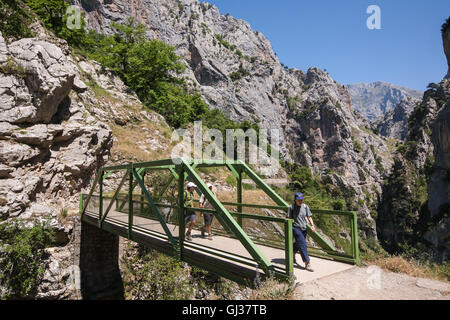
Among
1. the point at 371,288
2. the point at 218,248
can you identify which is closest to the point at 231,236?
the point at 218,248

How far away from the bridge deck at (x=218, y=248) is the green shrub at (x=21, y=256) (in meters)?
3.56

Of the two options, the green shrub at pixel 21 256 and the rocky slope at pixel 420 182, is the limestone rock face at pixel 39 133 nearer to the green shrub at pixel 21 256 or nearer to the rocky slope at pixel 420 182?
the green shrub at pixel 21 256

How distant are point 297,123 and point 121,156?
10000 centimetres

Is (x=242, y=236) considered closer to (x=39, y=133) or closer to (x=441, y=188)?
(x=39, y=133)

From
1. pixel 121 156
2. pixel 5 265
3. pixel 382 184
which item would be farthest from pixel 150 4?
pixel 382 184

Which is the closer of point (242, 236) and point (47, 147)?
point (242, 236)

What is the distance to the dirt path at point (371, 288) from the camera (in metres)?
3.69

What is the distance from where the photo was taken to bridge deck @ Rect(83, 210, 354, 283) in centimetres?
445

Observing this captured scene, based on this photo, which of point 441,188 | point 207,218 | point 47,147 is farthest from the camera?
point 441,188

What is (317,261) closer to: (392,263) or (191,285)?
(392,263)

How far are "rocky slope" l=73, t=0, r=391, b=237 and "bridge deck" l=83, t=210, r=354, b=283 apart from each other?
70848mm

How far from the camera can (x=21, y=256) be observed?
8.95m

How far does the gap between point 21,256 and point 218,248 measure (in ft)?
25.2

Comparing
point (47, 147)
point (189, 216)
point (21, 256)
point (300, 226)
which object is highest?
point (47, 147)
